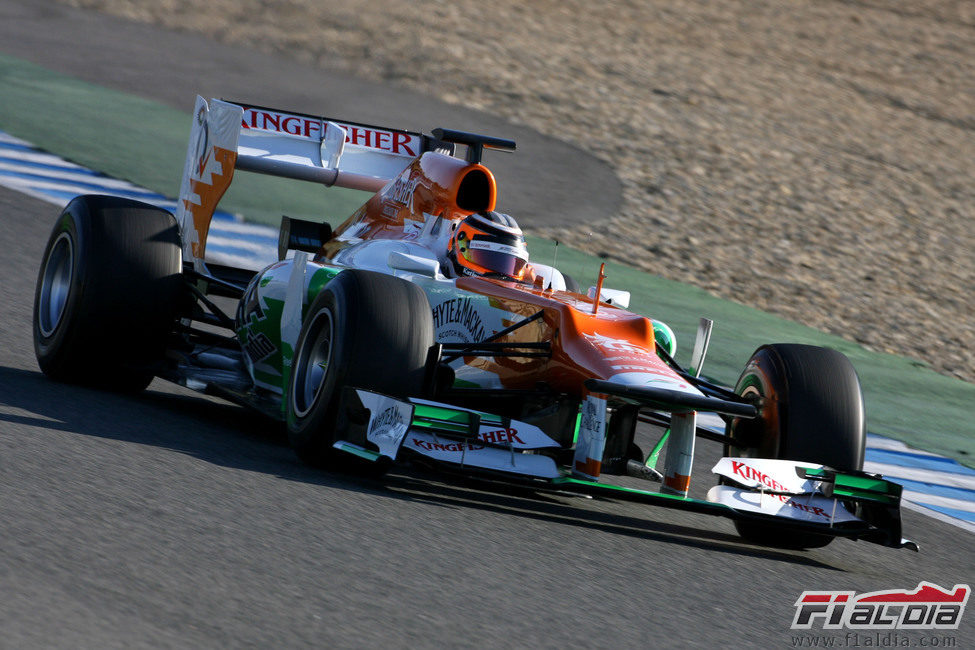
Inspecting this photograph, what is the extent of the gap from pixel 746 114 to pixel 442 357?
52.2 feet

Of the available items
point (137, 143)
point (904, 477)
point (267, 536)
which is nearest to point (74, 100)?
point (137, 143)

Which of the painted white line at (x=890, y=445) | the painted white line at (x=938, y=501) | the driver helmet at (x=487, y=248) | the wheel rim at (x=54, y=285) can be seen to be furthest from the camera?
the painted white line at (x=890, y=445)

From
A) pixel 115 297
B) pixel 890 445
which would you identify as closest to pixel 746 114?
pixel 890 445

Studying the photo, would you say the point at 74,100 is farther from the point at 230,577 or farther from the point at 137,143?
the point at 230,577

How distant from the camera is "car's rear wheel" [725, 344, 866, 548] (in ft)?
19.6

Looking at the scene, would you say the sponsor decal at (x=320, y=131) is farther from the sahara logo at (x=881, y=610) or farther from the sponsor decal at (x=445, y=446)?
the sahara logo at (x=881, y=610)

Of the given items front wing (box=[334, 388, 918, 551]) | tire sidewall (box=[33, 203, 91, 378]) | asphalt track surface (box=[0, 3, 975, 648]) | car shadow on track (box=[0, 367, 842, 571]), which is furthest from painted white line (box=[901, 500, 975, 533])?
tire sidewall (box=[33, 203, 91, 378])

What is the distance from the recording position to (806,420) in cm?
598

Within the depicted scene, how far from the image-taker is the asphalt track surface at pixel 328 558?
3.91m

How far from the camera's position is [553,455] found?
19.7 ft

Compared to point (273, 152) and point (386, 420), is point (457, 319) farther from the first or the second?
point (273, 152)

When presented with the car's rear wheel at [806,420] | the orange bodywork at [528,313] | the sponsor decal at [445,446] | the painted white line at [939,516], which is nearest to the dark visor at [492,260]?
the orange bodywork at [528,313]

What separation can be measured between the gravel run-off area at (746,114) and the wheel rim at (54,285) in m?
6.90

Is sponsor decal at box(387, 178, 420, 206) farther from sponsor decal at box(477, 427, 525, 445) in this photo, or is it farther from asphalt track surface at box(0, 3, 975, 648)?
sponsor decal at box(477, 427, 525, 445)
